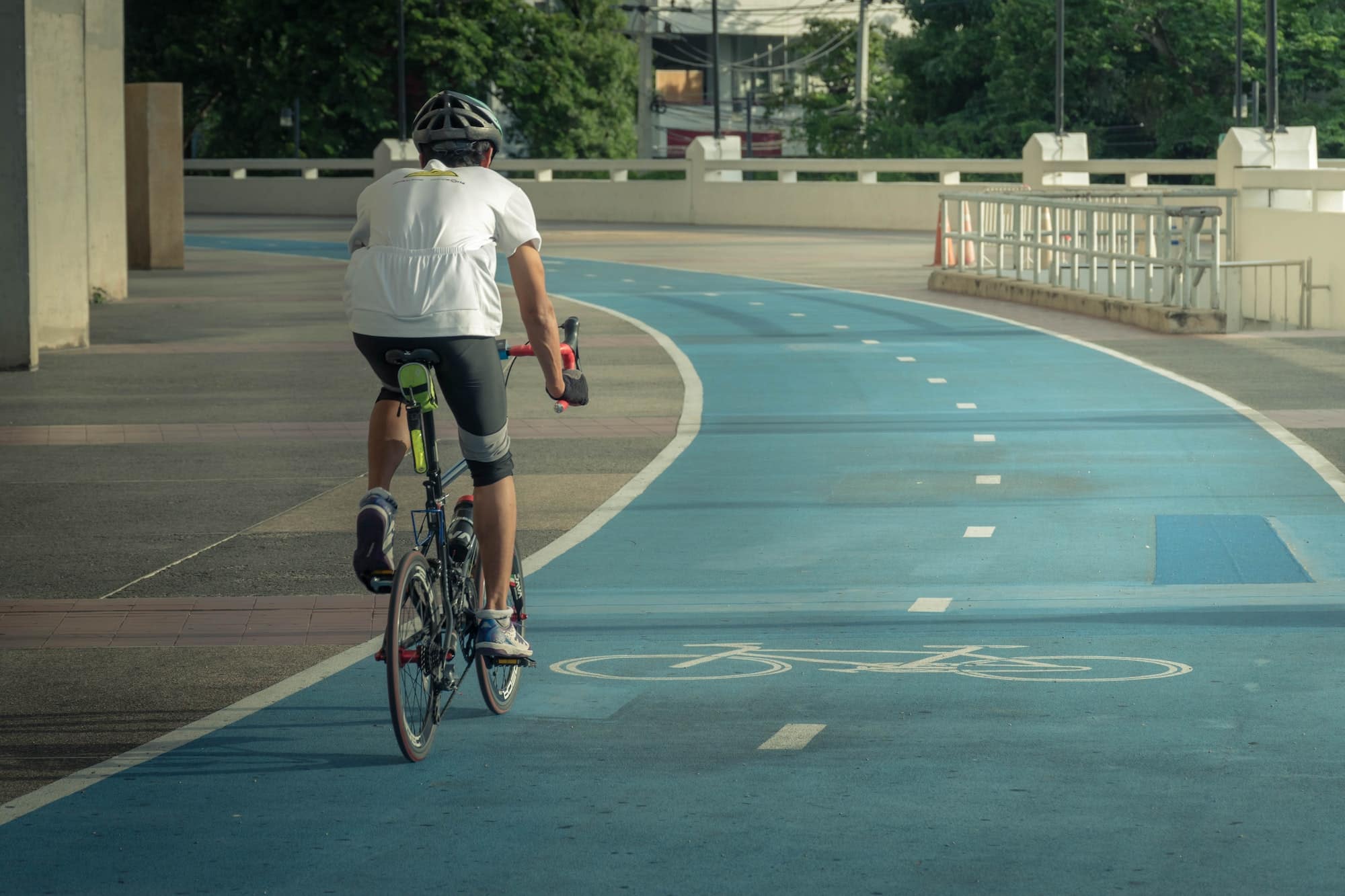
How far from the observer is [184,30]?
6644 cm

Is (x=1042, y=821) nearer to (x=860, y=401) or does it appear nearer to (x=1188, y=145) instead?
(x=860, y=401)

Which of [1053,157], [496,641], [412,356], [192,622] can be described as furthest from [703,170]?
[412,356]

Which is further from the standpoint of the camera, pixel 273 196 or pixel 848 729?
pixel 273 196

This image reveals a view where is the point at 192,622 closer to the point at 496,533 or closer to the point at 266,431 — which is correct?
the point at 496,533

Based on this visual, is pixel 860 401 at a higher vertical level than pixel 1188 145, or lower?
lower

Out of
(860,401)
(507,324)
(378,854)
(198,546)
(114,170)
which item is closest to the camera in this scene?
(378,854)

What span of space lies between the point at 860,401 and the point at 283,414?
4.29m

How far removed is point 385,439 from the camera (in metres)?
6.74

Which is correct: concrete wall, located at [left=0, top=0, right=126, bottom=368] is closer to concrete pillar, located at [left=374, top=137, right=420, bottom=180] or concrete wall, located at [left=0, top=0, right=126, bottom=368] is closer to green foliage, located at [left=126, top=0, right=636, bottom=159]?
concrete pillar, located at [left=374, top=137, right=420, bottom=180]

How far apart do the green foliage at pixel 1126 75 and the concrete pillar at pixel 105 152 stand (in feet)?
118

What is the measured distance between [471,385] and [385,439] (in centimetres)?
39

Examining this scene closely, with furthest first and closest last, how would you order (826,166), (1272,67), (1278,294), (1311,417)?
(826,166)
(1272,67)
(1278,294)
(1311,417)

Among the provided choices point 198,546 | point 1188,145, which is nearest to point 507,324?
point 198,546

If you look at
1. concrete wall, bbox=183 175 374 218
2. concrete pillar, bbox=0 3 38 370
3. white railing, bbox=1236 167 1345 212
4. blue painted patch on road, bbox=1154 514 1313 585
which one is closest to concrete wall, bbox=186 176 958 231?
concrete wall, bbox=183 175 374 218
